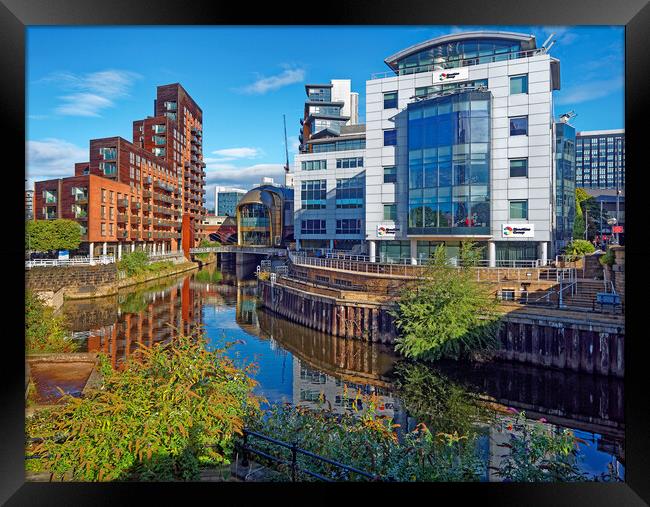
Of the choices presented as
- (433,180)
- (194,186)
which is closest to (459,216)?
(433,180)

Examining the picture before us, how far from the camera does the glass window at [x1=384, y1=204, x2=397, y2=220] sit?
27.2 metres

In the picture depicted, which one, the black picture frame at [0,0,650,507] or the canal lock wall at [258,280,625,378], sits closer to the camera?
the black picture frame at [0,0,650,507]

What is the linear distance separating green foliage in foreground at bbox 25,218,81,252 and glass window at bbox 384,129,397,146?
20.9 metres

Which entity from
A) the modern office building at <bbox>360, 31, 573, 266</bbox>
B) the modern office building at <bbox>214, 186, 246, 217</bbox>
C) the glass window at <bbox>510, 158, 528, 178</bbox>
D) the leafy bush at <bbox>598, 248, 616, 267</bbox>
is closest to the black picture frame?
the leafy bush at <bbox>598, 248, 616, 267</bbox>

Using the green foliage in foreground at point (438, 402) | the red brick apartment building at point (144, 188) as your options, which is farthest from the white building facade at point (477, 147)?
the red brick apartment building at point (144, 188)

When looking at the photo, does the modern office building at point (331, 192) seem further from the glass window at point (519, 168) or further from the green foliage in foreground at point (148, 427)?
the green foliage in foreground at point (148, 427)

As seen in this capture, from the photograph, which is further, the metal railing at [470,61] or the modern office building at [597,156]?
the modern office building at [597,156]

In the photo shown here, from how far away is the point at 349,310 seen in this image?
22.0 meters

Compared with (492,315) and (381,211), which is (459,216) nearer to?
(381,211)

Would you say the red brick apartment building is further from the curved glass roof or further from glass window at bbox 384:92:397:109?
the curved glass roof

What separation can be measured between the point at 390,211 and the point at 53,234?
21.8 meters

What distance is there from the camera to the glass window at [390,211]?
2722cm

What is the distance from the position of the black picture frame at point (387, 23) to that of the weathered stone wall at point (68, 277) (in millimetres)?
27495

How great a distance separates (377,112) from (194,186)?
46.5 meters
